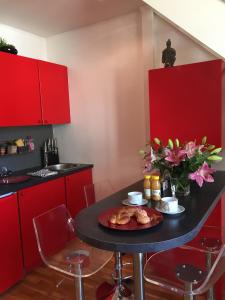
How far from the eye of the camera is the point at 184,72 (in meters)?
2.25

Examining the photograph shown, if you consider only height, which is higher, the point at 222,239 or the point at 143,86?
the point at 143,86

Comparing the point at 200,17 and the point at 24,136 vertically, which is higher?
the point at 200,17

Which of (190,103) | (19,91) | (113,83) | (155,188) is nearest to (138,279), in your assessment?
(155,188)

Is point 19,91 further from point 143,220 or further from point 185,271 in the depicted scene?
point 185,271

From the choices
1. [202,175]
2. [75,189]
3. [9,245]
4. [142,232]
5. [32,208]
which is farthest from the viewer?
[75,189]

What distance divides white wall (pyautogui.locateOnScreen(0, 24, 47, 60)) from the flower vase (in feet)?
8.27

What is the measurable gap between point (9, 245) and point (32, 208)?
374 mm

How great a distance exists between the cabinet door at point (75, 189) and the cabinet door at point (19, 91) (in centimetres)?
76

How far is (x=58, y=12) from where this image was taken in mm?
2711

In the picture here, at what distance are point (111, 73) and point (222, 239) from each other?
213 cm

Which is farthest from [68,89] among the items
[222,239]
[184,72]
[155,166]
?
[222,239]

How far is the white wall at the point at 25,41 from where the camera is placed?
9.73ft

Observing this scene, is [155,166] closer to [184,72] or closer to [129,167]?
[184,72]

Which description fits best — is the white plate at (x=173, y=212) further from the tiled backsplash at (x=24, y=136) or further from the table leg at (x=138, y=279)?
the tiled backsplash at (x=24, y=136)
